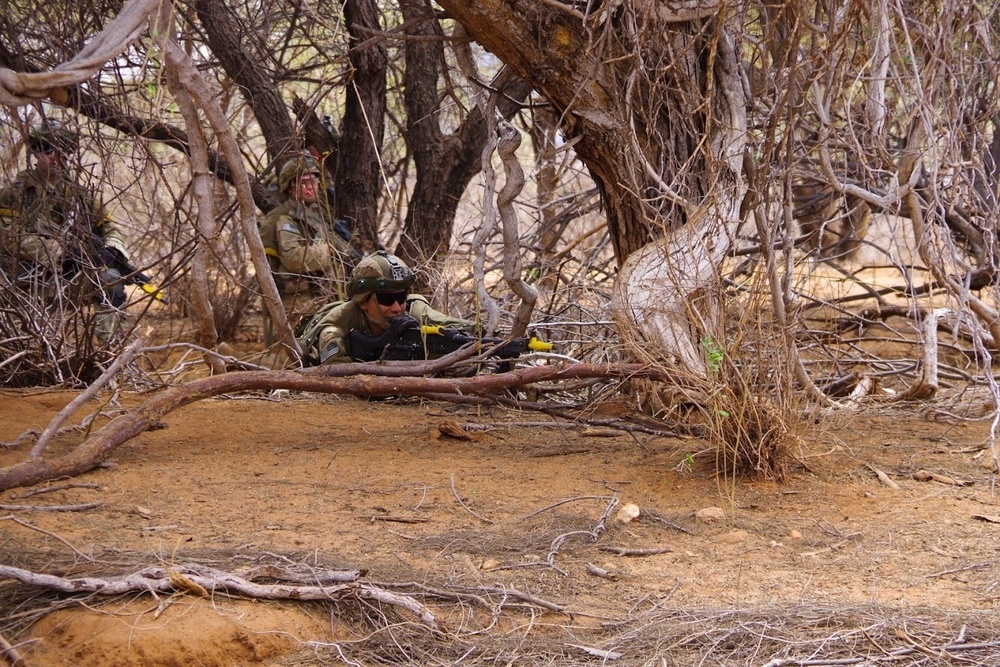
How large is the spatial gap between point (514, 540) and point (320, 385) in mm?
1387

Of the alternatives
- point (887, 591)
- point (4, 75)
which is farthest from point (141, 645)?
point (887, 591)

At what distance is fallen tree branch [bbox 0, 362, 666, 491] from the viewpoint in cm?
404

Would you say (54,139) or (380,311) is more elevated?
(54,139)

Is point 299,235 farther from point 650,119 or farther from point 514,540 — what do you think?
point 514,540

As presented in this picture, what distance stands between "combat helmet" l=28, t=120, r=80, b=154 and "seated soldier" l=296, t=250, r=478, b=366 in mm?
1547

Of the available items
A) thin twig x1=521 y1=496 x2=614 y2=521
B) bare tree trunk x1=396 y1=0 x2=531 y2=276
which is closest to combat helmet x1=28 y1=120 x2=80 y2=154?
bare tree trunk x1=396 y1=0 x2=531 y2=276

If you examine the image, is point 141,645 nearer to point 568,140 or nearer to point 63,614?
point 63,614

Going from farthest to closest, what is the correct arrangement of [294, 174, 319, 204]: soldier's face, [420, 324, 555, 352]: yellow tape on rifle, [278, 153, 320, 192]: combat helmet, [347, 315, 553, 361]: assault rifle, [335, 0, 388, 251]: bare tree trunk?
1. [294, 174, 319, 204]: soldier's face
2. [278, 153, 320, 192]: combat helmet
3. [335, 0, 388, 251]: bare tree trunk
4. [347, 315, 553, 361]: assault rifle
5. [420, 324, 555, 352]: yellow tape on rifle

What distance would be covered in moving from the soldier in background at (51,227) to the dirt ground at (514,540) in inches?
30.5

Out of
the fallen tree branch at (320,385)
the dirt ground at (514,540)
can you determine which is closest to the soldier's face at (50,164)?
the dirt ground at (514,540)

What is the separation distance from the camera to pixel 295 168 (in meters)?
7.47

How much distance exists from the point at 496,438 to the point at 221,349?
9.98 ft

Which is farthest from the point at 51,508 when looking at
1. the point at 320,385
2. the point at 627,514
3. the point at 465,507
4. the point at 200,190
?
the point at 627,514

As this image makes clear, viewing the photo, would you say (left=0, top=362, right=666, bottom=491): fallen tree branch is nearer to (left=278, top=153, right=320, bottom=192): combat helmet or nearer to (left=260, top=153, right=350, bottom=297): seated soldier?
(left=260, top=153, right=350, bottom=297): seated soldier
